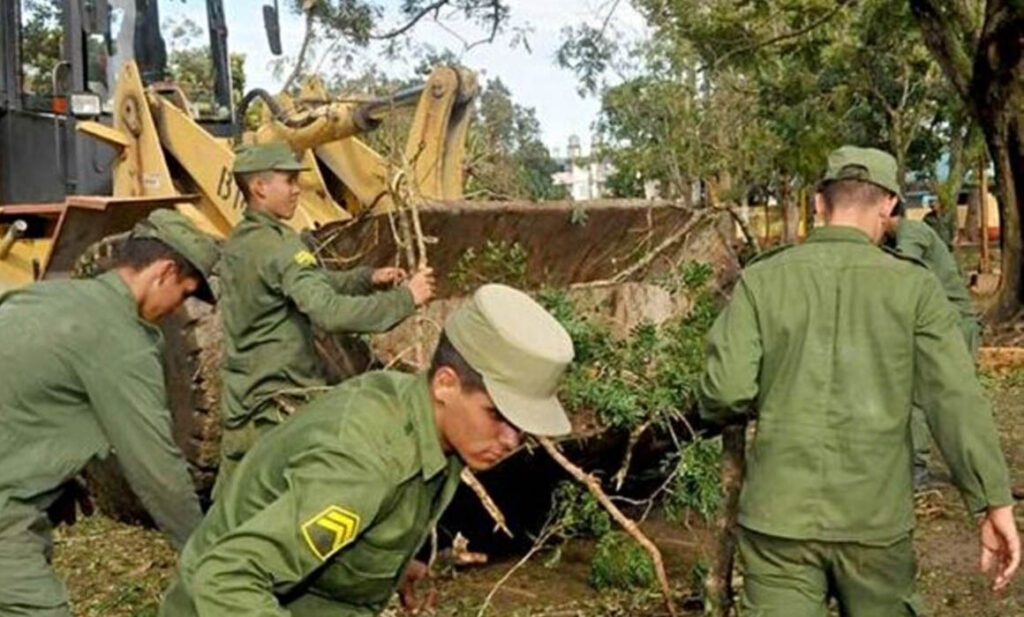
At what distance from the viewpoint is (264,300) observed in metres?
5.59

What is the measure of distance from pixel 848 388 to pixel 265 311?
8.15ft

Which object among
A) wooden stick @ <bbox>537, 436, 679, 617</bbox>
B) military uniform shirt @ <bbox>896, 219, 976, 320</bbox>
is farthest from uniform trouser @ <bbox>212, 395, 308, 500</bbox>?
military uniform shirt @ <bbox>896, 219, 976, 320</bbox>

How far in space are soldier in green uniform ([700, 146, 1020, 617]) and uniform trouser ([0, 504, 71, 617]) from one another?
172cm

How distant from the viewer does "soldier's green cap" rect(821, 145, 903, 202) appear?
400 cm

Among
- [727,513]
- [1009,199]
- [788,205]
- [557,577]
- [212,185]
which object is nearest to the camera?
[727,513]

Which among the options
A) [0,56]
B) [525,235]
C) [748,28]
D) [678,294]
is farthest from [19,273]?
[748,28]

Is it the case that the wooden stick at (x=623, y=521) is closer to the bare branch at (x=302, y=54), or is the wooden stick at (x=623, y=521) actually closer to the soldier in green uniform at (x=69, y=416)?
the soldier in green uniform at (x=69, y=416)

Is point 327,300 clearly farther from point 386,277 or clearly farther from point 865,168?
point 865,168

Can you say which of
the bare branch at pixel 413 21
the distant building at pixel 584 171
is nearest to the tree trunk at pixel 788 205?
the distant building at pixel 584 171

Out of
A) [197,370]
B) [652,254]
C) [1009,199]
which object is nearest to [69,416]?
[197,370]

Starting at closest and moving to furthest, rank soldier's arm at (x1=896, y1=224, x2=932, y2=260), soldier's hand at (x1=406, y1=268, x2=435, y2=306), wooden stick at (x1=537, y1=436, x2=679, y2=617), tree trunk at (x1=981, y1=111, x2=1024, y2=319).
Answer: wooden stick at (x1=537, y1=436, x2=679, y2=617) → soldier's hand at (x1=406, y1=268, x2=435, y2=306) → soldier's arm at (x1=896, y1=224, x2=932, y2=260) → tree trunk at (x1=981, y1=111, x2=1024, y2=319)

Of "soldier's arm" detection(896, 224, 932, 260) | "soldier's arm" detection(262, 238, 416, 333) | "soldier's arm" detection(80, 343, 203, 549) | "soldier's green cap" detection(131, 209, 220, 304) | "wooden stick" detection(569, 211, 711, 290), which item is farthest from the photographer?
"soldier's arm" detection(896, 224, 932, 260)

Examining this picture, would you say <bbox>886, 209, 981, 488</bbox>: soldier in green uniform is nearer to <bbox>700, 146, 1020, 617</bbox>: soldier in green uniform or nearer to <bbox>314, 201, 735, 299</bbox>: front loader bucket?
<bbox>314, 201, 735, 299</bbox>: front loader bucket

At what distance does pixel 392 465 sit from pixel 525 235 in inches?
187
